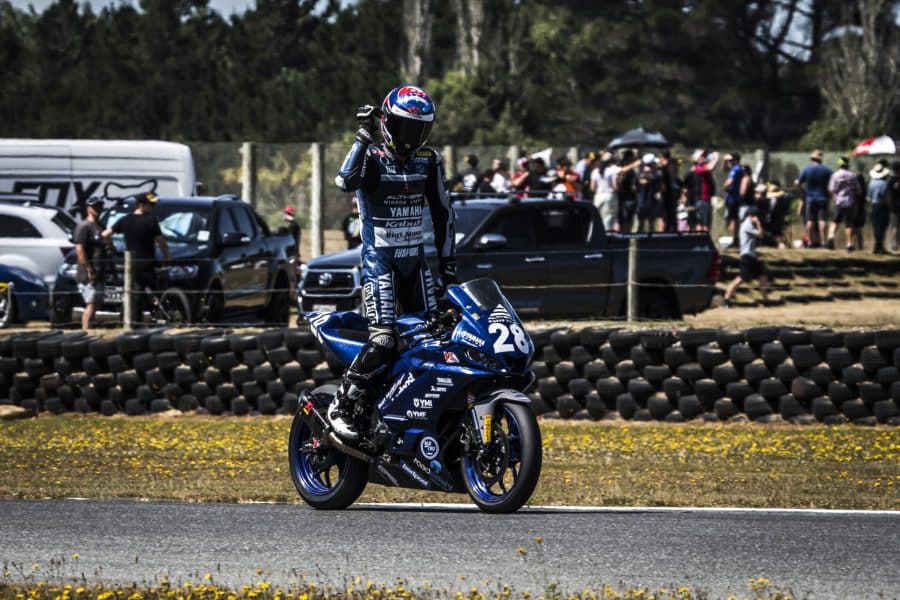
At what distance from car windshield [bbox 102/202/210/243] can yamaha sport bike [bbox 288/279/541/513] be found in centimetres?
1142

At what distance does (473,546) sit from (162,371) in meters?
8.56

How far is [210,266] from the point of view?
1930 cm

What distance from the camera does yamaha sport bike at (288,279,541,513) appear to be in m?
7.89

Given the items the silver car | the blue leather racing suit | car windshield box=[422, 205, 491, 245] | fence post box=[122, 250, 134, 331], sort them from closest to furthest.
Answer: the blue leather racing suit < fence post box=[122, 250, 134, 331] < car windshield box=[422, 205, 491, 245] < the silver car

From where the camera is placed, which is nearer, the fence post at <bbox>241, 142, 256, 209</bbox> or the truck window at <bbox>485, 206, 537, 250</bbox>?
the truck window at <bbox>485, 206, 537, 250</bbox>

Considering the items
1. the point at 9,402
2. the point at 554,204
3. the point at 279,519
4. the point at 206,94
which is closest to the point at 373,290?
the point at 279,519

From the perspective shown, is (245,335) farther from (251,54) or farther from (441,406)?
(251,54)

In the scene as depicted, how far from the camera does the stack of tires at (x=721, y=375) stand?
44.7 ft

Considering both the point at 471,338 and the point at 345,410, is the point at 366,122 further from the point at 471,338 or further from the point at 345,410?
the point at 345,410

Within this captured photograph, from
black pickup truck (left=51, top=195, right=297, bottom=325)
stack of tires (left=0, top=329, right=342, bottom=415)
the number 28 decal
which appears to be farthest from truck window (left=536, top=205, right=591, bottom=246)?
the number 28 decal

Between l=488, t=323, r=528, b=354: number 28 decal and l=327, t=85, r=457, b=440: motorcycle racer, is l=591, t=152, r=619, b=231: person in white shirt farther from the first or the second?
l=488, t=323, r=528, b=354: number 28 decal

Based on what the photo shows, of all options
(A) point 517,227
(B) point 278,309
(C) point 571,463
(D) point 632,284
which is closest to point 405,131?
(C) point 571,463

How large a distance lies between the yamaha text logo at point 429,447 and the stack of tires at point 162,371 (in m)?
6.29

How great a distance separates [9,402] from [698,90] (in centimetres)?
4366
